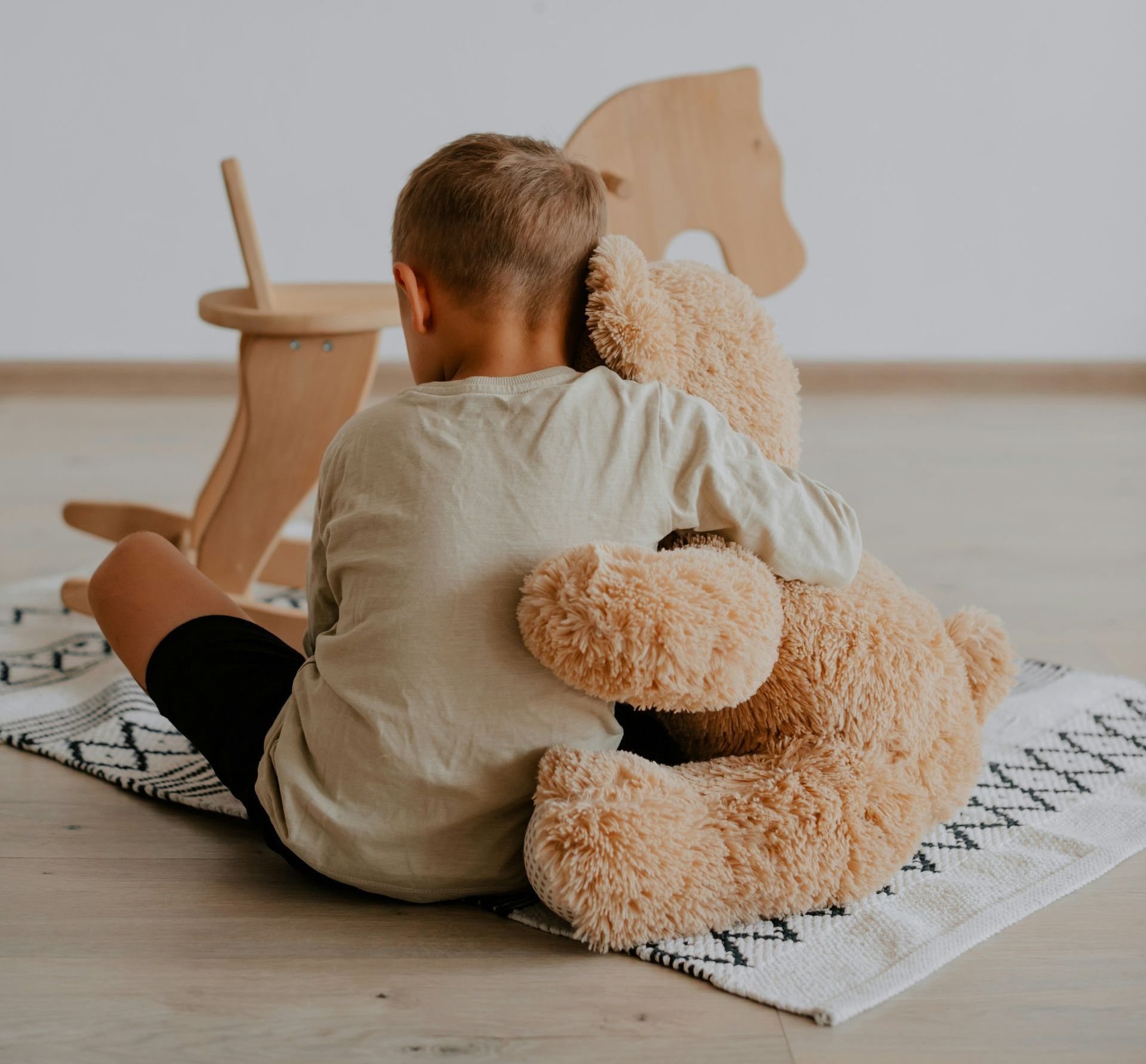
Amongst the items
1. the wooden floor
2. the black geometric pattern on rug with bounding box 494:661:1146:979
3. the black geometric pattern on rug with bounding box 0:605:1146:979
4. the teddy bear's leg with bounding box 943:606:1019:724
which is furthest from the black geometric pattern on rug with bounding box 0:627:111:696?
the teddy bear's leg with bounding box 943:606:1019:724

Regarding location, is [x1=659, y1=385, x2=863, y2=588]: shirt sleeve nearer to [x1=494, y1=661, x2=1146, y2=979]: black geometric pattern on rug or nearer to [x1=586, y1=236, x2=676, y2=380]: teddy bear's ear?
[x1=586, y1=236, x2=676, y2=380]: teddy bear's ear

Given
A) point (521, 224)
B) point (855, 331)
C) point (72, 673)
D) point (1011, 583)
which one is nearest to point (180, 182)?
point (855, 331)

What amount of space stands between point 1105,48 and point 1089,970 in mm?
2268

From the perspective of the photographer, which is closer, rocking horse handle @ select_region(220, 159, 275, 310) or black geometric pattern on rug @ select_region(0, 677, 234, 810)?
black geometric pattern on rug @ select_region(0, 677, 234, 810)

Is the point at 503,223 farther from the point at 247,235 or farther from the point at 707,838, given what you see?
the point at 247,235

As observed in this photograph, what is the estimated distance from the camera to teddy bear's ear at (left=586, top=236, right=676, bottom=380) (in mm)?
814

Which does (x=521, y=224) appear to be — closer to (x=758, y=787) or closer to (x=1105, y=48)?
(x=758, y=787)

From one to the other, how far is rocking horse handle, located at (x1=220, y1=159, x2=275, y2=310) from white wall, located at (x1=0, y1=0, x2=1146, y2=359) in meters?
1.29

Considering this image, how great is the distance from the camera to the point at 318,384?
127 centimetres

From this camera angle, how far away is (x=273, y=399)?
4.20 ft

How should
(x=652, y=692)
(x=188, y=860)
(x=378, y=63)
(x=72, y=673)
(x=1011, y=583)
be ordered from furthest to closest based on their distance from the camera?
1. (x=378, y=63)
2. (x=1011, y=583)
3. (x=72, y=673)
4. (x=188, y=860)
5. (x=652, y=692)

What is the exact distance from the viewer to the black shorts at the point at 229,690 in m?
0.85

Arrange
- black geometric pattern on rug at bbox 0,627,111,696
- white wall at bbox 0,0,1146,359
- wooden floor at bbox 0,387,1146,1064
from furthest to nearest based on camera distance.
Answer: white wall at bbox 0,0,1146,359 → black geometric pattern on rug at bbox 0,627,111,696 → wooden floor at bbox 0,387,1146,1064

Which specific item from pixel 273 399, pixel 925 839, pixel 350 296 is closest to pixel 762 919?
pixel 925 839
